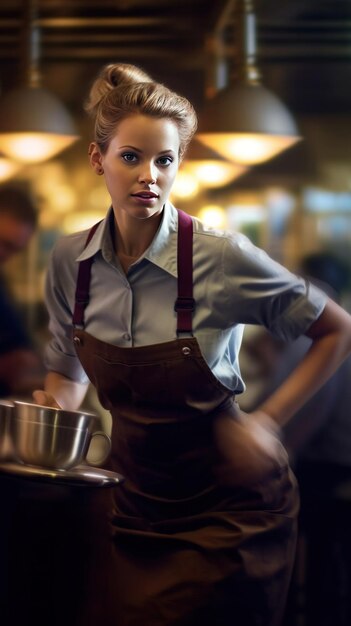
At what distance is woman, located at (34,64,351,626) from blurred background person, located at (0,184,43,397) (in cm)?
30

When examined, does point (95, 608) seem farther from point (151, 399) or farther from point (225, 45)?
point (225, 45)

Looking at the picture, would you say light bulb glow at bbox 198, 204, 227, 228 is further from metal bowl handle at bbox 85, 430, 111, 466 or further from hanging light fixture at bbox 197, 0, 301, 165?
metal bowl handle at bbox 85, 430, 111, 466

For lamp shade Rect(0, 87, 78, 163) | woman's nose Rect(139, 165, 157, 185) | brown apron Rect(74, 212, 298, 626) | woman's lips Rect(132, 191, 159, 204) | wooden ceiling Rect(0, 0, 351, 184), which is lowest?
brown apron Rect(74, 212, 298, 626)

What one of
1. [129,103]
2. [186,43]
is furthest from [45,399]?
[186,43]

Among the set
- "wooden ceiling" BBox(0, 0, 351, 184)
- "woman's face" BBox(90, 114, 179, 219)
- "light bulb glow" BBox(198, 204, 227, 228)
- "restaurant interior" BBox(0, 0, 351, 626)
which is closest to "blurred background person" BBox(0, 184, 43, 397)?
"restaurant interior" BBox(0, 0, 351, 626)

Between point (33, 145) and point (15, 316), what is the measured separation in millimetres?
284

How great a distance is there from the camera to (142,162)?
4.01ft

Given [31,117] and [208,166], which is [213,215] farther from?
[31,117]

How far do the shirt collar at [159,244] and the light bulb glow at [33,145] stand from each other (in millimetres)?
330

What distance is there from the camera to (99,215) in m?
1.55

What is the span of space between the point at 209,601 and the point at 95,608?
219mm

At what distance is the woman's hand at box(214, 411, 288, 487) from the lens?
4.19ft

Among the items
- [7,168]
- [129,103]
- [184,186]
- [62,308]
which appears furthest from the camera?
[7,168]

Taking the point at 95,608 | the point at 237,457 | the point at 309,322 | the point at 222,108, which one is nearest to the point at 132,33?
the point at 222,108
